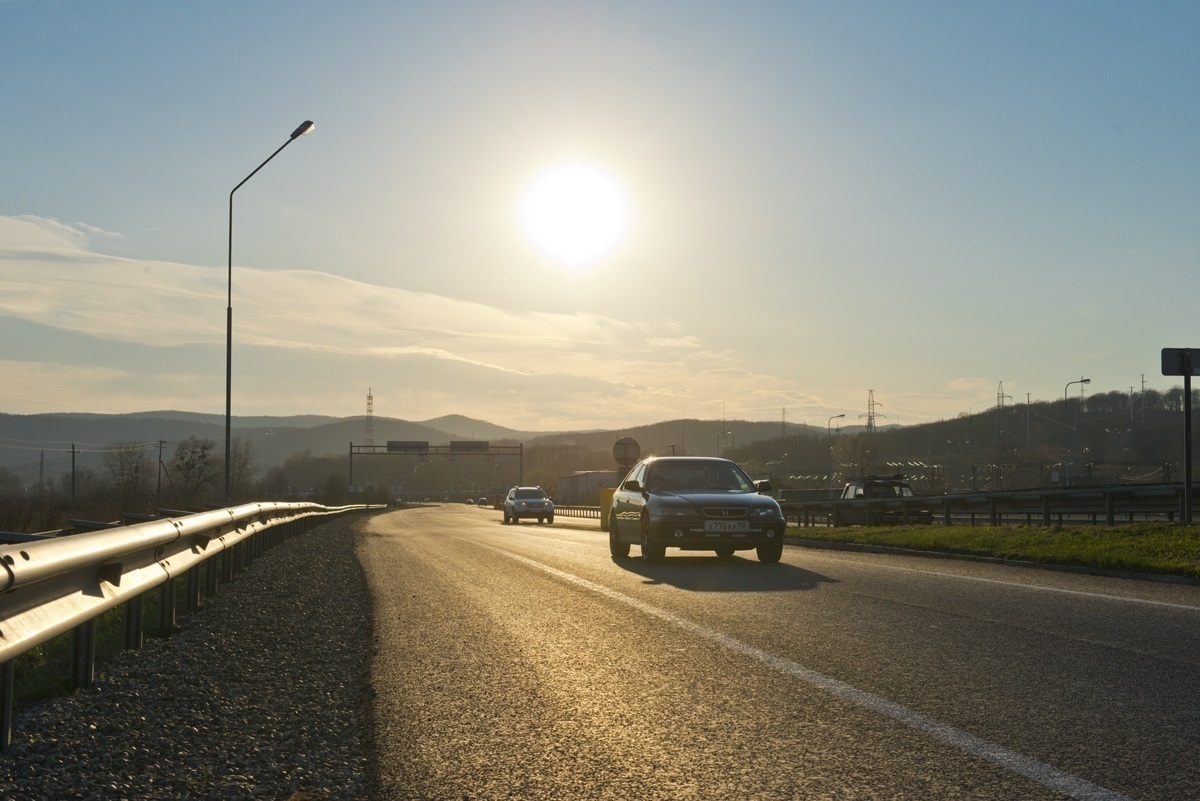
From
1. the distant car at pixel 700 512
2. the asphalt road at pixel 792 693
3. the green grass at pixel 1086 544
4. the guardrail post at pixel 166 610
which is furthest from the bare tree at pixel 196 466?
the guardrail post at pixel 166 610

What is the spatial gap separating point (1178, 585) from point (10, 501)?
1599 inches

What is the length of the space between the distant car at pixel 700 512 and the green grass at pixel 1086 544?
360 centimetres

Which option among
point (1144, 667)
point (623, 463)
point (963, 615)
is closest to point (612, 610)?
point (963, 615)

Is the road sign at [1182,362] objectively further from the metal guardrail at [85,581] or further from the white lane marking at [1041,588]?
the metal guardrail at [85,581]

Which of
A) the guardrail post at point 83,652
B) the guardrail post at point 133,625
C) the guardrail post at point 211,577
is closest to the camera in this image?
the guardrail post at point 83,652

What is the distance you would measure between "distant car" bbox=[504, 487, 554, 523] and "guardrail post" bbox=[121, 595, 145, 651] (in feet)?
143

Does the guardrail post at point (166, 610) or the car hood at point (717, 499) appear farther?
Result: the car hood at point (717, 499)

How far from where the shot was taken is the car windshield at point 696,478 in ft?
55.0

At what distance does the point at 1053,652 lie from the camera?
7102 millimetres

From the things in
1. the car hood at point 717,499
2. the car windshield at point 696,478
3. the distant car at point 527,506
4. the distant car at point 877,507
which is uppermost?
the car windshield at point 696,478

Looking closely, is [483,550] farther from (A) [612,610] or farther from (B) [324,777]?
(B) [324,777]

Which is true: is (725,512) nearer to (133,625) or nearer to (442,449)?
(133,625)

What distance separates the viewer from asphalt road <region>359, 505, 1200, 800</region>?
4215 millimetres

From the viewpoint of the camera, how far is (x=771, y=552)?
15.8 metres
